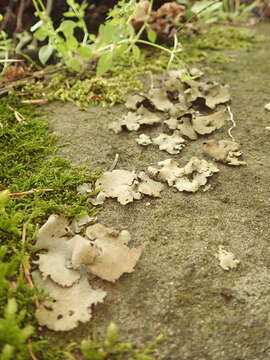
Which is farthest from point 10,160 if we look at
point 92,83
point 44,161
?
point 92,83

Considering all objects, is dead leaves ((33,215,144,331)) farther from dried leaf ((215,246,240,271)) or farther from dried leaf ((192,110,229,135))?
dried leaf ((192,110,229,135))

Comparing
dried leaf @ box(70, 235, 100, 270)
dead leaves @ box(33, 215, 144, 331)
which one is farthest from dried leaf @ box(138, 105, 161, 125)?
dried leaf @ box(70, 235, 100, 270)

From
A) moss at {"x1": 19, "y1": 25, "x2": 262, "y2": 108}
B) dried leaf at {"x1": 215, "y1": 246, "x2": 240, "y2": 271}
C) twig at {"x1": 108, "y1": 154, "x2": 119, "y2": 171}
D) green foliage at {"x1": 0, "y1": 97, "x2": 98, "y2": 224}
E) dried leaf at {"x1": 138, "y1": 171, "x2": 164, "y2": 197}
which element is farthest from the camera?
moss at {"x1": 19, "y1": 25, "x2": 262, "y2": 108}

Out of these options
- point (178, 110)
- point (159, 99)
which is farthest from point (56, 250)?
point (159, 99)

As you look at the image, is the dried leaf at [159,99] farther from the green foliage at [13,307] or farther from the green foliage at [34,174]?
the green foliage at [13,307]

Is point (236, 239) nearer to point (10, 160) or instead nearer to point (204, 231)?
point (204, 231)

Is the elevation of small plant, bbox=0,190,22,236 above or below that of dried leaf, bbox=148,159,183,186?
above

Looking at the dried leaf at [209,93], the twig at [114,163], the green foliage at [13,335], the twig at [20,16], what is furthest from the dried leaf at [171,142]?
the twig at [20,16]

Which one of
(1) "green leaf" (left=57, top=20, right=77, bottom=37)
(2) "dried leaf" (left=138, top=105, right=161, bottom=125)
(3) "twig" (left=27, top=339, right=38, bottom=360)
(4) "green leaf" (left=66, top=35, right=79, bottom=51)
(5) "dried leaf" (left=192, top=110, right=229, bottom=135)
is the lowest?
(5) "dried leaf" (left=192, top=110, right=229, bottom=135)
